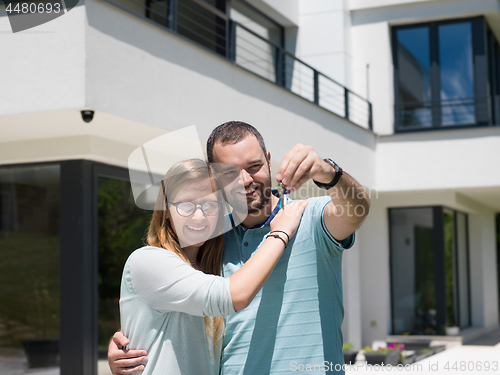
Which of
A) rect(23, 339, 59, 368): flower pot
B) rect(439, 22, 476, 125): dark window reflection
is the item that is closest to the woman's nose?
rect(23, 339, 59, 368): flower pot

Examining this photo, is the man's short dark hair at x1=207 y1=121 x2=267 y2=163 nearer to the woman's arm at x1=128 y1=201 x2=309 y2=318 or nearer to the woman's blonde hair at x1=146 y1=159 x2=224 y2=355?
the woman's blonde hair at x1=146 y1=159 x2=224 y2=355

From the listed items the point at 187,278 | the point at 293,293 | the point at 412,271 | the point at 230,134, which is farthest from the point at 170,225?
the point at 412,271

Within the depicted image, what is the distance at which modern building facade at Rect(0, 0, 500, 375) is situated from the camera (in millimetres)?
4855

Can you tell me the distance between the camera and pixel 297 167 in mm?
1670

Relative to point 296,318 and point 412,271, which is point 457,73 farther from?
point 296,318

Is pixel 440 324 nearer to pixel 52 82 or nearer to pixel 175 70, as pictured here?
pixel 175 70

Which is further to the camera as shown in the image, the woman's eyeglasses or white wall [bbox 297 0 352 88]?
white wall [bbox 297 0 352 88]

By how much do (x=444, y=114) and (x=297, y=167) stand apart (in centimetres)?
1074

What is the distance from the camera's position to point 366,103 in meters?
11.5

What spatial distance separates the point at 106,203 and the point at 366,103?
665 centimetres

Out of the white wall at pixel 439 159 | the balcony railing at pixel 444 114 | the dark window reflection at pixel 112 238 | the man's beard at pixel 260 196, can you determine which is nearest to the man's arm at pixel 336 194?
the man's beard at pixel 260 196

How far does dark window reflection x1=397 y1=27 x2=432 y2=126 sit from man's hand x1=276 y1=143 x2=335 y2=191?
10.4m

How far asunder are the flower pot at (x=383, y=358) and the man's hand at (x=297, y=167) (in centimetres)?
782

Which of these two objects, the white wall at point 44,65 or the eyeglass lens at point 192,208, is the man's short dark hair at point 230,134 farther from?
the white wall at point 44,65
